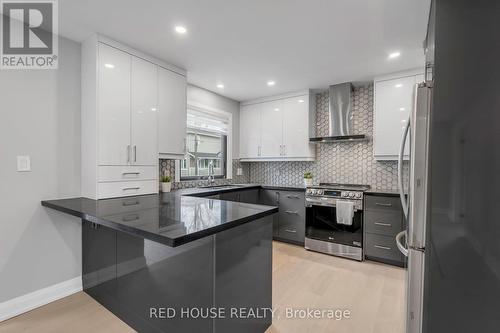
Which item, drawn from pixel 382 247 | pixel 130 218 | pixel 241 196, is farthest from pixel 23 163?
pixel 382 247

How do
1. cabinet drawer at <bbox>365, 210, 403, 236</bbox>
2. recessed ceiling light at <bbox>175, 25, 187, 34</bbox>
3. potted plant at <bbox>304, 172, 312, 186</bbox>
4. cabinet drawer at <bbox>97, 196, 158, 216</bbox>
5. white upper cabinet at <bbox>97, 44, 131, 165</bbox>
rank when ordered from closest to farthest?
cabinet drawer at <bbox>97, 196, 158, 216</bbox> < recessed ceiling light at <bbox>175, 25, 187, 34</bbox> < white upper cabinet at <bbox>97, 44, 131, 165</bbox> < cabinet drawer at <bbox>365, 210, 403, 236</bbox> < potted plant at <bbox>304, 172, 312, 186</bbox>

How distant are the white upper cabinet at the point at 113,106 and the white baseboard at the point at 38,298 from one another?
1.18 meters

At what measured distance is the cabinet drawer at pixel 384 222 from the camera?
2861 millimetres

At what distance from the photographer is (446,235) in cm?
118

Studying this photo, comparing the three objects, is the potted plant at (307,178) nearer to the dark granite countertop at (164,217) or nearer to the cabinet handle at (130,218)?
the dark granite countertop at (164,217)

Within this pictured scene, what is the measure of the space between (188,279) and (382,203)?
2530 mm

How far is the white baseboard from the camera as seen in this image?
188 centimetres

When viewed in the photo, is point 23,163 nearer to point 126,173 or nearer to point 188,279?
point 126,173

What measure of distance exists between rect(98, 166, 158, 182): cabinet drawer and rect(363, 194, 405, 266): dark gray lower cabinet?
2613mm

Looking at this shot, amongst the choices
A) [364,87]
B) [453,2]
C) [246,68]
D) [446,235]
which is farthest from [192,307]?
[364,87]

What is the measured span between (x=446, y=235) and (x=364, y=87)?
2929 millimetres

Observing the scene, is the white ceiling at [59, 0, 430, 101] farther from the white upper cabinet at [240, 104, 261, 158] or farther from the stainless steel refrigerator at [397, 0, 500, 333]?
the white upper cabinet at [240, 104, 261, 158]

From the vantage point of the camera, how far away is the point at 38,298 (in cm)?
203

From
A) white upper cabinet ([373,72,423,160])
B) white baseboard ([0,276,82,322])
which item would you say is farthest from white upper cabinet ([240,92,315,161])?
white baseboard ([0,276,82,322])
